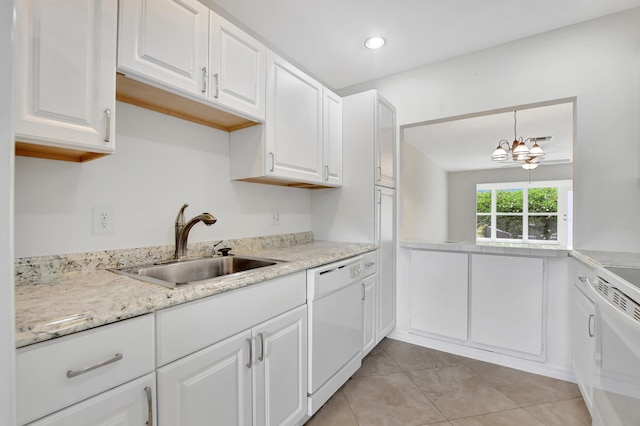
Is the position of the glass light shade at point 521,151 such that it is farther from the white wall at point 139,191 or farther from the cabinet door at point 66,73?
the cabinet door at point 66,73

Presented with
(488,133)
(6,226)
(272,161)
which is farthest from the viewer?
(488,133)

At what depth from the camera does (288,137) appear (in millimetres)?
1914

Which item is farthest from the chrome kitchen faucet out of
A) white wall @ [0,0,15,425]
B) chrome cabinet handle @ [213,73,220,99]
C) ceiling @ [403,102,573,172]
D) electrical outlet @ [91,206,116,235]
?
ceiling @ [403,102,573,172]

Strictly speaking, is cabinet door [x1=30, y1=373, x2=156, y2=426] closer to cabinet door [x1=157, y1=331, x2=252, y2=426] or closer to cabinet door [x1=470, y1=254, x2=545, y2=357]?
cabinet door [x1=157, y1=331, x2=252, y2=426]

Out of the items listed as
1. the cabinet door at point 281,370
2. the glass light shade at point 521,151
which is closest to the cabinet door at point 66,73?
the cabinet door at point 281,370

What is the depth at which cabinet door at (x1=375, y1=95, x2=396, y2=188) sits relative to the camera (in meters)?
2.36

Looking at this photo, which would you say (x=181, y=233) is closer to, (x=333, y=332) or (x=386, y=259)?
(x=333, y=332)

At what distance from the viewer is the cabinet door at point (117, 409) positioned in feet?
2.29

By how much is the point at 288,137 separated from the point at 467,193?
21.9 ft

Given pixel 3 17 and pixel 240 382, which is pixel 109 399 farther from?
pixel 3 17

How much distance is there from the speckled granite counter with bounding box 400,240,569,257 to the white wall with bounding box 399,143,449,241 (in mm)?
719

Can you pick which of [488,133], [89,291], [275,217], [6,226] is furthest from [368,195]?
[488,133]

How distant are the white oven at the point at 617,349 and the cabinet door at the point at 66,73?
191 cm

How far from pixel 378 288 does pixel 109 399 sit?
1918 millimetres
